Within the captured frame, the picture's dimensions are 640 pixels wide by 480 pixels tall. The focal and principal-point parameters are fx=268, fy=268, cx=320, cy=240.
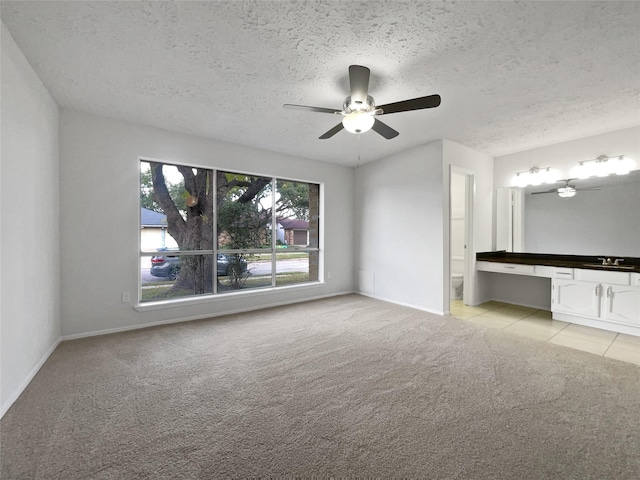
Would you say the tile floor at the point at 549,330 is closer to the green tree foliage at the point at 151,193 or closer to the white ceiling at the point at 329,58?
the white ceiling at the point at 329,58

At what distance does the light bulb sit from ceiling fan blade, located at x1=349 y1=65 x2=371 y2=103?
0.38 ft

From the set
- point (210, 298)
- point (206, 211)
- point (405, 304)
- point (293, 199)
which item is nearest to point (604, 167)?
point (405, 304)

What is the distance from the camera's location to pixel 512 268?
417 cm

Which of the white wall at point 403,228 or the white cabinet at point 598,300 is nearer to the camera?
the white cabinet at point 598,300

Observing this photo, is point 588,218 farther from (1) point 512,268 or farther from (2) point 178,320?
(2) point 178,320

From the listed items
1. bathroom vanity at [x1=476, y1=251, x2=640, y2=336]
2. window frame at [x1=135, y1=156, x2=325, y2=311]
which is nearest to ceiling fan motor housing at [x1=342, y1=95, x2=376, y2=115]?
window frame at [x1=135, y1=156, x2=325, y2=311]

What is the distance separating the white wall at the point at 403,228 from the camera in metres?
4.04

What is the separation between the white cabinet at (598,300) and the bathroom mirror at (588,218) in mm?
683

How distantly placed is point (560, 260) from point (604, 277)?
0.73 meters

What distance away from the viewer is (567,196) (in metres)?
4.02

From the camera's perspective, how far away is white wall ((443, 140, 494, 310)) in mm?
4164

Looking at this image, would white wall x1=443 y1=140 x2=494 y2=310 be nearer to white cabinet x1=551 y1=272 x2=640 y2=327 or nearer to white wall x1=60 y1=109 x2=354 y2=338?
white cabinet x1=551 y1=272 x2=640 y2=327

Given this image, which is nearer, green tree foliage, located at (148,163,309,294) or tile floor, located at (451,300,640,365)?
tile floor, located at (451,300,640,365)

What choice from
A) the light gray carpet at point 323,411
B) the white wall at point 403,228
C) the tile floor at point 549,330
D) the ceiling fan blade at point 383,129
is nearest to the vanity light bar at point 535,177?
the white wall at point 403,228
